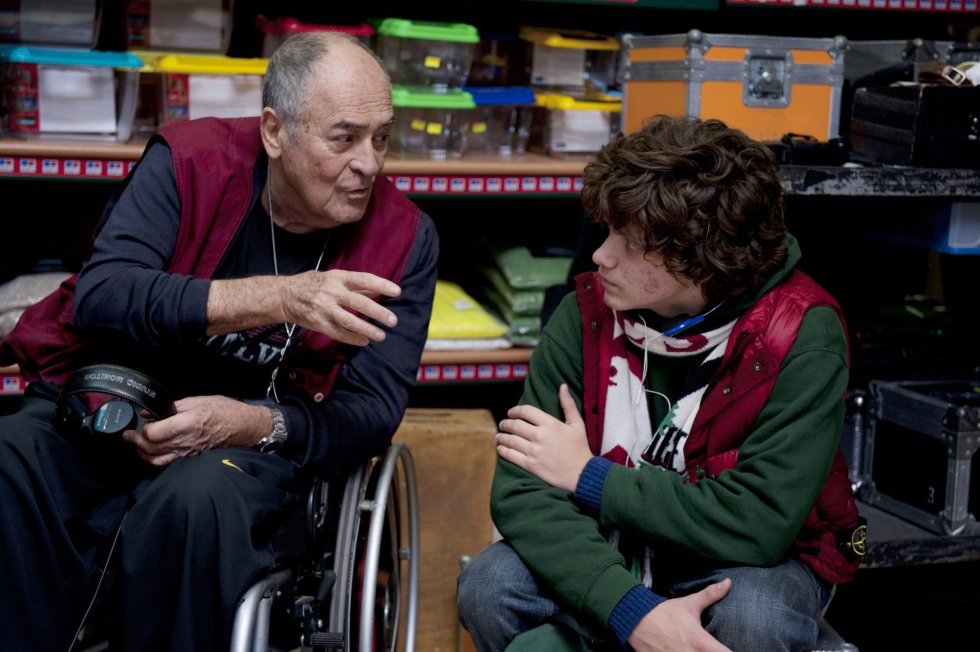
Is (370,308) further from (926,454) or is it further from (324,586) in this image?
(926,454)

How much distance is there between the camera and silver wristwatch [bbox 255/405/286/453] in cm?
193

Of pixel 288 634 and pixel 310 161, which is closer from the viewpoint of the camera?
pixel 288 634

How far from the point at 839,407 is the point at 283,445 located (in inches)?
37.8

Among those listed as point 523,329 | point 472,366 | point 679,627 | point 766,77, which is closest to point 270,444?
point 679,627

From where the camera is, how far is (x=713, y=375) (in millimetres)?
1715

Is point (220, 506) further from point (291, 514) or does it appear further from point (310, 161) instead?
point (310, 161)

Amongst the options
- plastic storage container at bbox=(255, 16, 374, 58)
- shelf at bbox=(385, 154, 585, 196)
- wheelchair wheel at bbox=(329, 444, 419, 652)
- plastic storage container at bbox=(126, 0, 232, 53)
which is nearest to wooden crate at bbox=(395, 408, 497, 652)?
wheelchair wheel at bbox=(329, 444, 419, 652)

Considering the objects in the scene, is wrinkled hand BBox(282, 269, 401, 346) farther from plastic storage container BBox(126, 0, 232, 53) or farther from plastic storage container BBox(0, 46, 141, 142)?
plastic storage container BBox(126, 0, 232, 53)

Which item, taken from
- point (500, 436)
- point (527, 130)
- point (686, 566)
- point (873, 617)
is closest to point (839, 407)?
point (686, 566)

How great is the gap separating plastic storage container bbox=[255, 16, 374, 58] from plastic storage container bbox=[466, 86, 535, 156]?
35 centimetres

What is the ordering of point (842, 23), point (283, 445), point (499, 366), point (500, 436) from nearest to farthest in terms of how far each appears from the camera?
1. point (500, 436)
2. point (283, 445)
3. point (499, 366)
4. point (842, 23)

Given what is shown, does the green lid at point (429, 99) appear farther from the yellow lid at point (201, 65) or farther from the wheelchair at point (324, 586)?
the wheelchair at point (324, 586)

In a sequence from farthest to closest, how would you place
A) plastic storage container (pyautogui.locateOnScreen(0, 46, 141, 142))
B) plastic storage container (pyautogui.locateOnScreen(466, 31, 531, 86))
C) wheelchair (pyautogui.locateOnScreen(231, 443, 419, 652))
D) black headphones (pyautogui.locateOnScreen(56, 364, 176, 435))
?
plastic storage container (pyautogui.locateOnScreen(466, 31, 531, 86))
plastic storage container (pyautogui.locateOnScreen(0, 46, 141, 142))
black headphones (pyautogui.locateOnScreen(56, 364, 176, 435))
wheelchair (pyautogui.locateOnScreen(231, 443, 419, 652))

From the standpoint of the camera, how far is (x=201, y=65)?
2898 mm
